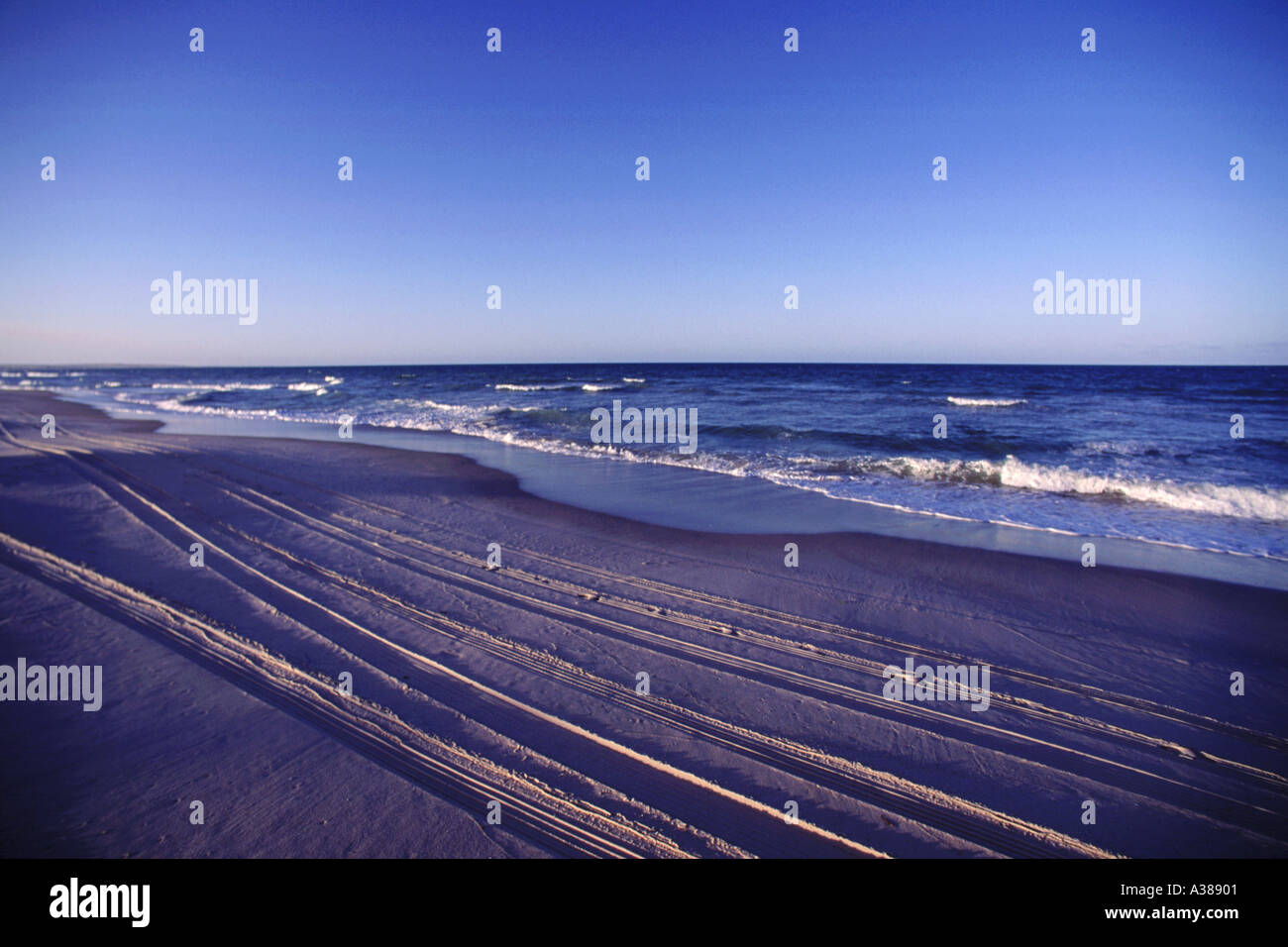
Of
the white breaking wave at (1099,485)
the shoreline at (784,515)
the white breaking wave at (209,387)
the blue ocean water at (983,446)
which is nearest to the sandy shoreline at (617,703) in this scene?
the shoreline at (784,515)

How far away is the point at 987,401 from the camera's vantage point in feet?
106

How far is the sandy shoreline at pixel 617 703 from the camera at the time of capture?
3.17 meters

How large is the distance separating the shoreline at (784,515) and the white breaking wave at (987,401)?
76.2 feet

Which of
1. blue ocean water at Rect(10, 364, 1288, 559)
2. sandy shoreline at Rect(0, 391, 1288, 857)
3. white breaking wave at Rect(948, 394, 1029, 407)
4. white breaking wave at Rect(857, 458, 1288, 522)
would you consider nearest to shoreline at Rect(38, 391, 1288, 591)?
blue ocean water at Rect(10, 364, 1288, 559)

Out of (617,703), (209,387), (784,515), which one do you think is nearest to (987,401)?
(784,515)

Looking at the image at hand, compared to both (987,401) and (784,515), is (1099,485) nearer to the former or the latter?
(784,515)

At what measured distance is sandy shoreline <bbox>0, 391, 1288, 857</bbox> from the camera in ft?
10.4

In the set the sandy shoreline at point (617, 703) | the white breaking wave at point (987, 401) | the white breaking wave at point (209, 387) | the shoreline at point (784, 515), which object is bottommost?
the sandy shoreline at point (617, 703)

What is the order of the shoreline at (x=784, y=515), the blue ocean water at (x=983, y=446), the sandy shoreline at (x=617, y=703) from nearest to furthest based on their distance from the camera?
the sandy shoreline at (x=617, y=703), the shoreline at (x=784, y=515), the blue ocean water at (x=983, y=446)

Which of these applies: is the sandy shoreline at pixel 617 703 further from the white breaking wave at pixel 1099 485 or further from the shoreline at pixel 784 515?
the white breaking wave at pixel 1099 485

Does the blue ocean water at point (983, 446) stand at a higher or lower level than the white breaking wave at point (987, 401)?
lower

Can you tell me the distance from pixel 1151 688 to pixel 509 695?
510 cm
